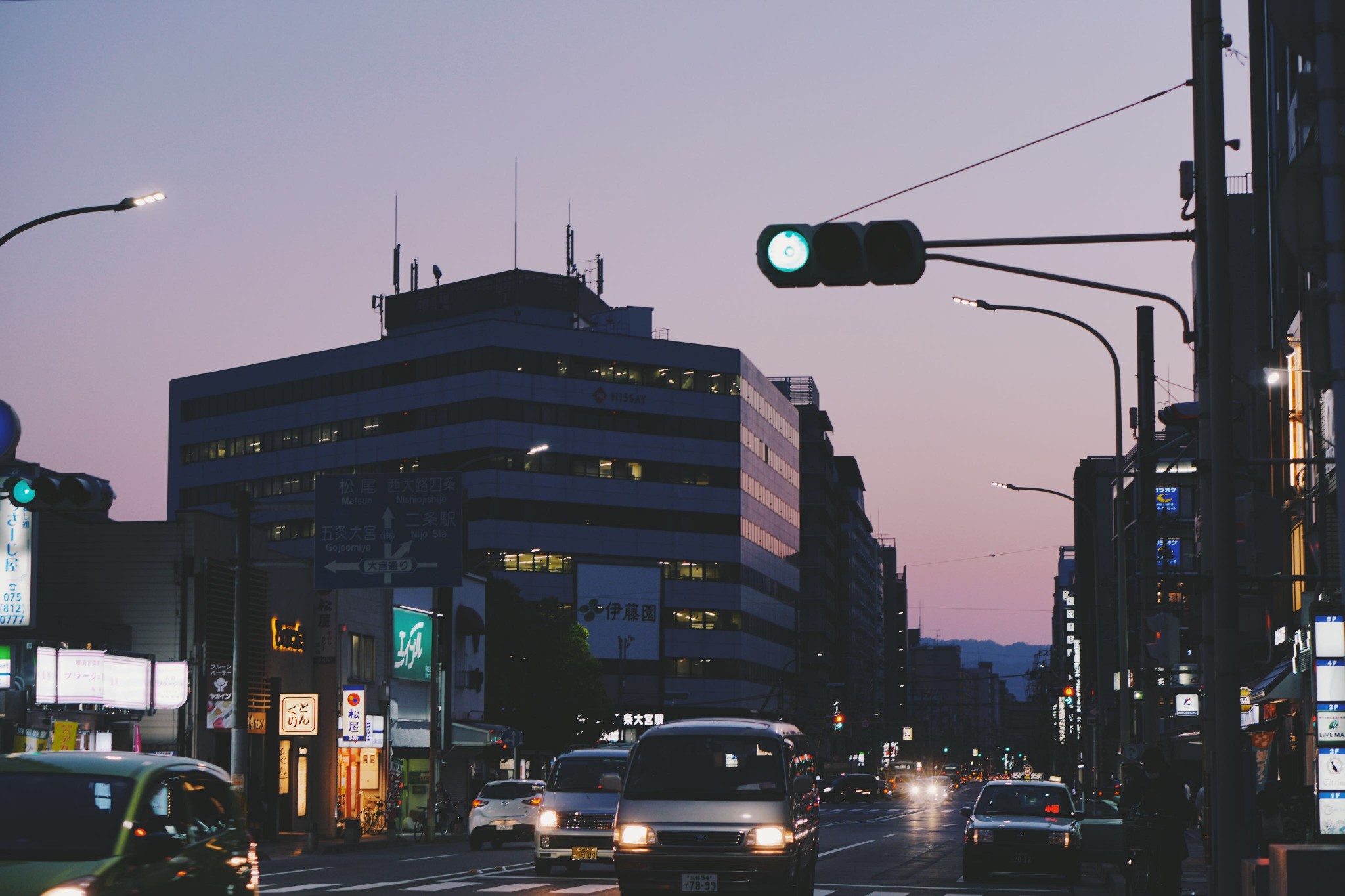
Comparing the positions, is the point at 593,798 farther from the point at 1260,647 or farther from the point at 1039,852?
the point at 1260,647

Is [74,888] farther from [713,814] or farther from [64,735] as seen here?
[64,735]

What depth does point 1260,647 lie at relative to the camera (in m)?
51.9

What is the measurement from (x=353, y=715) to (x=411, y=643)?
9.59 m

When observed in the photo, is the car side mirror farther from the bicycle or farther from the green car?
the bicycle

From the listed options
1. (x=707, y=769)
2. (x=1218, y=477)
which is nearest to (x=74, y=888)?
(x=1218, y=477)

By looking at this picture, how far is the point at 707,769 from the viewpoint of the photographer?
67.4 feet

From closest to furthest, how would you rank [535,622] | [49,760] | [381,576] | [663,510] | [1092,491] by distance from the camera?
1. [49,760]
2. [381,576]
3. [535,622]
4. [663,510]
5. [1092,491]

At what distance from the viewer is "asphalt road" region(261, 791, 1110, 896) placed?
24.6 m

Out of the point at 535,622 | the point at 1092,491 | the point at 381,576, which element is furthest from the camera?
the point at 1092,491

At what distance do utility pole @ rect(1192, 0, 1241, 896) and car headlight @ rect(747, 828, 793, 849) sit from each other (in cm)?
549

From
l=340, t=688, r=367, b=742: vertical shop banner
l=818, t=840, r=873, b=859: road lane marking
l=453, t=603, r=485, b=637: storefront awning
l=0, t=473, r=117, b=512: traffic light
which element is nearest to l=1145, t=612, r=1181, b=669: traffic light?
l=818, t=840, r=873, b=859: road lane marking

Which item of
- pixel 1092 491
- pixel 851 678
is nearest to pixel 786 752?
pixel 1092 491

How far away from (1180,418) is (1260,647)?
34.1 feet

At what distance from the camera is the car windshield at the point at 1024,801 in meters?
28.8
